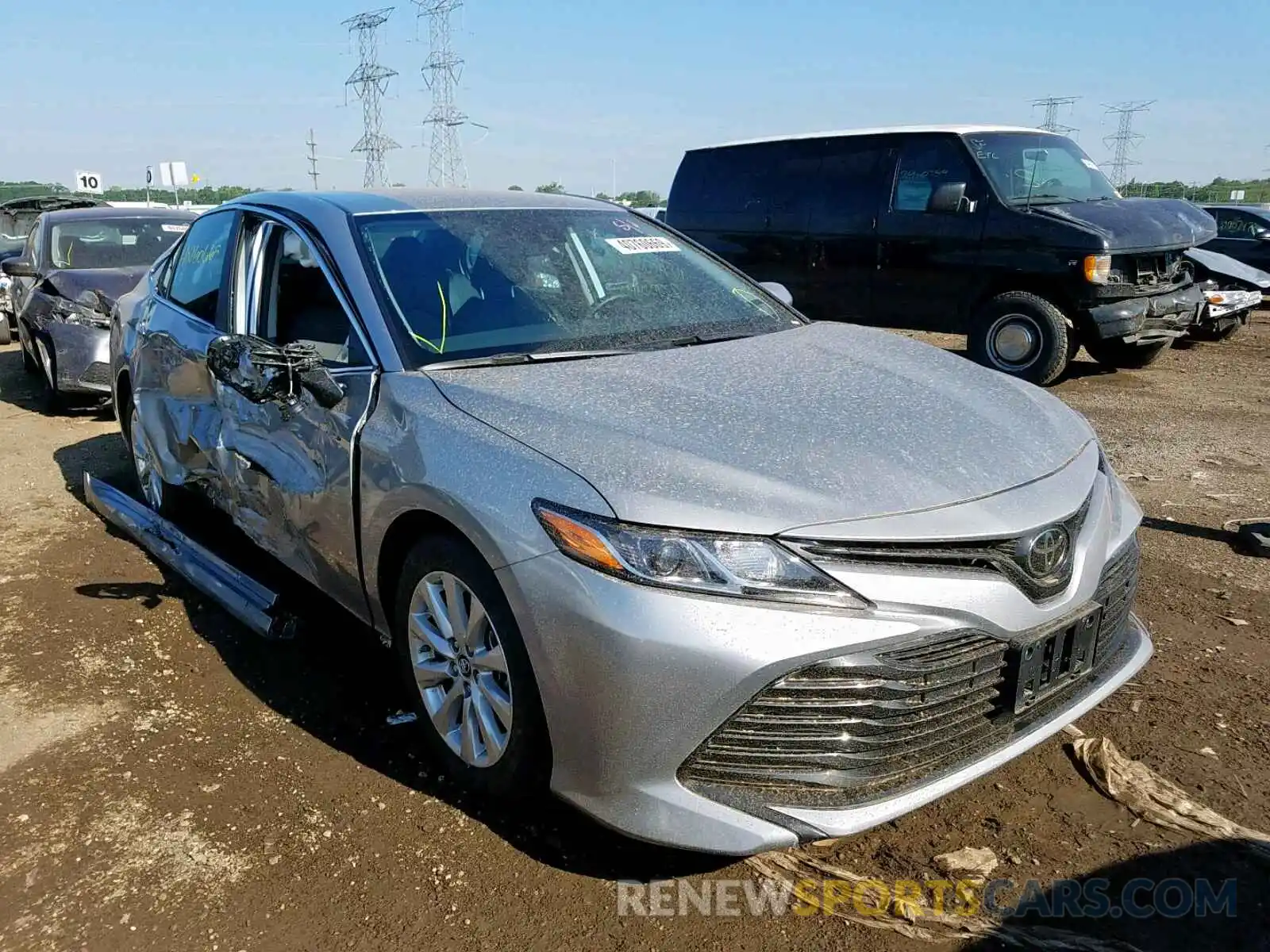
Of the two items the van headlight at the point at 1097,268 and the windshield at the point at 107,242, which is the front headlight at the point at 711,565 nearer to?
the van headlight at the point at 1097,268

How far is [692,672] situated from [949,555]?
2.06 ft

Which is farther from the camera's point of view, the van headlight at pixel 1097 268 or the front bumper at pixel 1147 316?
the front bumper at pixel 1147 316

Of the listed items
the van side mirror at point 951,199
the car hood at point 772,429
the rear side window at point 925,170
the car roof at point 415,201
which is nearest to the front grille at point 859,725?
the car hood at point 772,429

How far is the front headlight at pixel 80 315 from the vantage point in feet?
24.6

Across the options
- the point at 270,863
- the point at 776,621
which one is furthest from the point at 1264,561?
the point at 270,863

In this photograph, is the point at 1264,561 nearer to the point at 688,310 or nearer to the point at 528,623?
the point at 688,310

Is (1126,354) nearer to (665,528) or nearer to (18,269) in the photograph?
(665,528)

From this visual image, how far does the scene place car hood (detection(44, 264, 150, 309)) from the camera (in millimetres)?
7703

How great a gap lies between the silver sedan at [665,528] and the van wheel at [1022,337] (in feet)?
17.3

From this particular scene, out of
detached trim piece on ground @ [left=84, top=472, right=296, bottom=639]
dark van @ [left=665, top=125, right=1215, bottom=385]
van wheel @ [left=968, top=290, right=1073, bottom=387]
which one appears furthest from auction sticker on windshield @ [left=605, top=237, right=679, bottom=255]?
dark van @ [left=665, top=125, right=1215, bottom=385]

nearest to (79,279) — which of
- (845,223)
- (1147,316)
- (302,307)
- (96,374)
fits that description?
(96,374)

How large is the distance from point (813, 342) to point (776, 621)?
5.11ft

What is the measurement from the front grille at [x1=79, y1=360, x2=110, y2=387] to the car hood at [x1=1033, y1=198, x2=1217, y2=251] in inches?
289

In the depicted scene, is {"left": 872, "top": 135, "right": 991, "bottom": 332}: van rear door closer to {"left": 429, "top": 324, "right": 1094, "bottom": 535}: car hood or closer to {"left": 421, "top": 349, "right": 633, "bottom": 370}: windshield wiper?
{"left": 429, "top": 324, "right": 1094, "bottom": 535}: car hood
